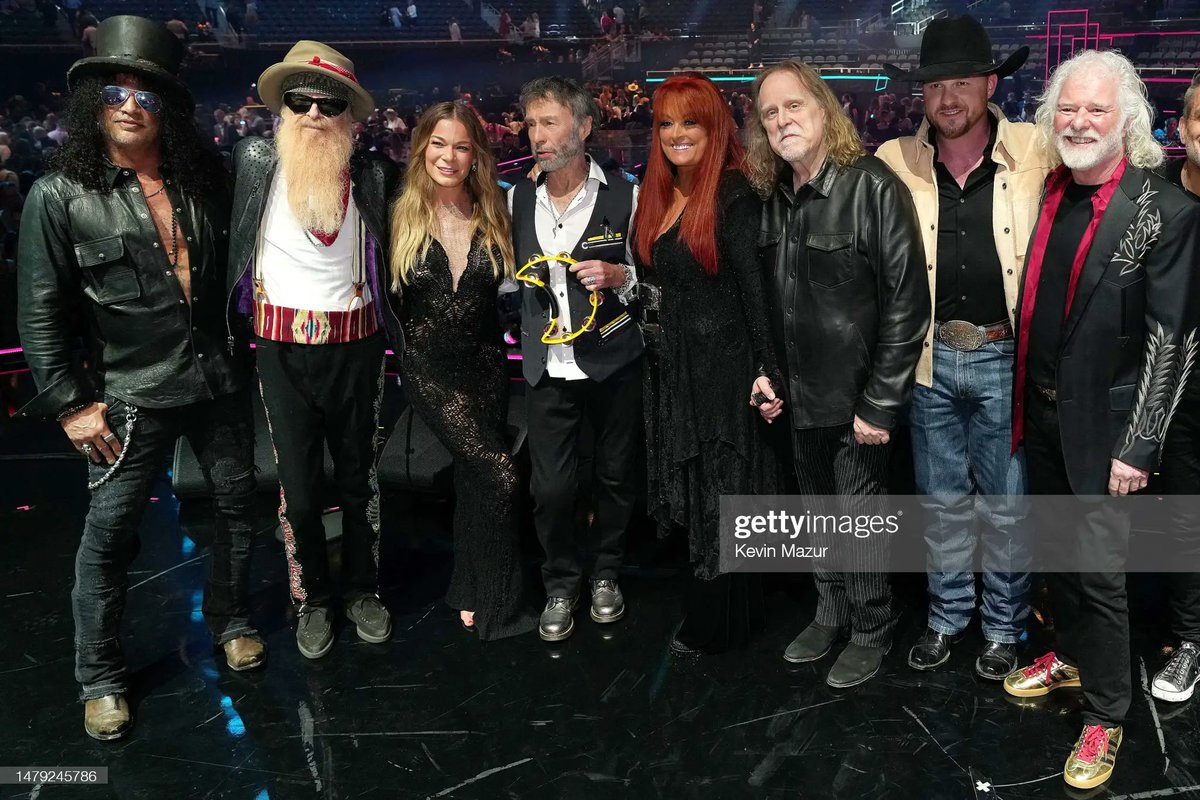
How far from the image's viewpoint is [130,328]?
2.82m

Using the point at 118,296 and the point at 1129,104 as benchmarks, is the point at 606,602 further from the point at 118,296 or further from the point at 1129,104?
the point at 1129,104

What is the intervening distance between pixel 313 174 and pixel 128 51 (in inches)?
24.8

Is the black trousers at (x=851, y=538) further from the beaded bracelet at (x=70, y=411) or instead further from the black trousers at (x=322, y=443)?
the beaded bracelet at (x=70, y=411)

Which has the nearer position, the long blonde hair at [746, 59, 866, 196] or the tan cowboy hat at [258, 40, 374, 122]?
the long blonde hair at [746, 59, 866, 196]

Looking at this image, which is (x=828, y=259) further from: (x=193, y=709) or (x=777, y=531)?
(x=193, y=709)

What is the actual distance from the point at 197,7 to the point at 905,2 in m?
4.03

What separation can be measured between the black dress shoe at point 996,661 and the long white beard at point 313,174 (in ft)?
8.18

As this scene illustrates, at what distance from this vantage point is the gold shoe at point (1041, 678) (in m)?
2.81

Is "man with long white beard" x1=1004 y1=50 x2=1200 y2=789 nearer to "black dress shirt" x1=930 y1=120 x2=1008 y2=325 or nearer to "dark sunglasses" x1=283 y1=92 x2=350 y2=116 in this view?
"black dress shirt" x1=930 y1=120 x2=1008 y2=325

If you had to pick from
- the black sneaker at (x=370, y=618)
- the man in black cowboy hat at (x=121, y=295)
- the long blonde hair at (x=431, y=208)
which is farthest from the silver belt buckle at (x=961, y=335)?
the man in black cowboy hat at (x=121, y=295)

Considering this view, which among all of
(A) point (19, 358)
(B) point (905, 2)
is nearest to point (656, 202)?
(B) point (905, 2)

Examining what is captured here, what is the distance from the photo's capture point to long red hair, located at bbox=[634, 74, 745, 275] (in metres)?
2.79

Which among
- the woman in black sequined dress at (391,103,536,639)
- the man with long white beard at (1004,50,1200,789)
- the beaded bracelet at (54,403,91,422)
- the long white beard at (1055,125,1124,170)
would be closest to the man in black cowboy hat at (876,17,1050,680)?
the man with long white beard at (1004,50,1200,789)

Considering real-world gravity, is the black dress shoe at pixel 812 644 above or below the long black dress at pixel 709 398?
below
